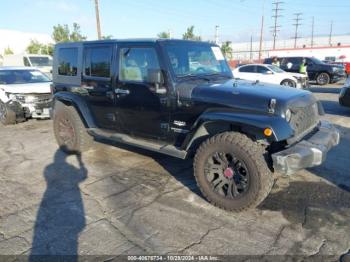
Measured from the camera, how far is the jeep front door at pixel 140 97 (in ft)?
14.8

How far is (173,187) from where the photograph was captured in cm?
457

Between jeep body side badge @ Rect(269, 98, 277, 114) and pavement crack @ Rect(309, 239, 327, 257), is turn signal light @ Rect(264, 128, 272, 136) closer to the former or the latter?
jeep body side badge @ Rect(269, 98, 277, 114)

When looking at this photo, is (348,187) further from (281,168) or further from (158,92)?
(158,92)

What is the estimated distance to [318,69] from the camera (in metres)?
19.3

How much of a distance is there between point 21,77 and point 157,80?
7.24 meters

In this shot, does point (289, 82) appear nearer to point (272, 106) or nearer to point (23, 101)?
point (23, 101)

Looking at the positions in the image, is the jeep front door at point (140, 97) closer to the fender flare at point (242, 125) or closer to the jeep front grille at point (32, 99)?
the fender flare at point (242, 125)

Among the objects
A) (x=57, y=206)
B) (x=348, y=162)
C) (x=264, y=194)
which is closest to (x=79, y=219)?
(x=57, y=206)

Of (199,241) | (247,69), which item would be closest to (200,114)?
(199,241)

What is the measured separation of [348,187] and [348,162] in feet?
3.81

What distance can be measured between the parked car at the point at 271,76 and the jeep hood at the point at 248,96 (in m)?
10.9

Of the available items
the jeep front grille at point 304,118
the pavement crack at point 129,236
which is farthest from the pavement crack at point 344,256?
the pavement crack at point 129,236

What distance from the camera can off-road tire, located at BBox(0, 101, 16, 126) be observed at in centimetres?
882

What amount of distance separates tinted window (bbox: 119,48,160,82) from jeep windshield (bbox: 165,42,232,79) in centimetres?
25
